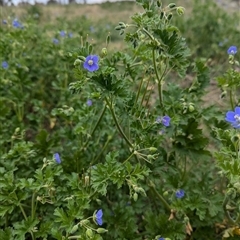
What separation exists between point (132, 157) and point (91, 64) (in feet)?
2.48

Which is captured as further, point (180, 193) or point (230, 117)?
point (180, 193)

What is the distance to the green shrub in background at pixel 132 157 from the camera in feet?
6.34

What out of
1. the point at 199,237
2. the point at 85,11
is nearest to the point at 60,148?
the point at 199,237

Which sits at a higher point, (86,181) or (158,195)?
(86,181)

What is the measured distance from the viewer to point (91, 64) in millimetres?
1891

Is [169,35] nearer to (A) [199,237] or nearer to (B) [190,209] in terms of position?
(B) [190,209]

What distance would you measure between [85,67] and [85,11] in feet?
25.4

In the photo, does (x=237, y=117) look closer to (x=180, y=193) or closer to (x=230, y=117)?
(x=230, y=117)

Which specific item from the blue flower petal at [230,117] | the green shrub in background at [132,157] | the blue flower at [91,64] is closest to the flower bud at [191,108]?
the green shrub in background at [132,157]

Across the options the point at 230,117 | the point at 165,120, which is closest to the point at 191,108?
the point at 165,120

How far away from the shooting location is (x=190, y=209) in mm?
2246

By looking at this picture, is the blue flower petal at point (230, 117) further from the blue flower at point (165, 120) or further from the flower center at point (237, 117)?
the blue flower at point (165, 120)

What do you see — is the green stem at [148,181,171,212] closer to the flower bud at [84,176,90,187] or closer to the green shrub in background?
the green shrub in background

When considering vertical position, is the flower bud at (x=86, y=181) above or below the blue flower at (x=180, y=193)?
above
